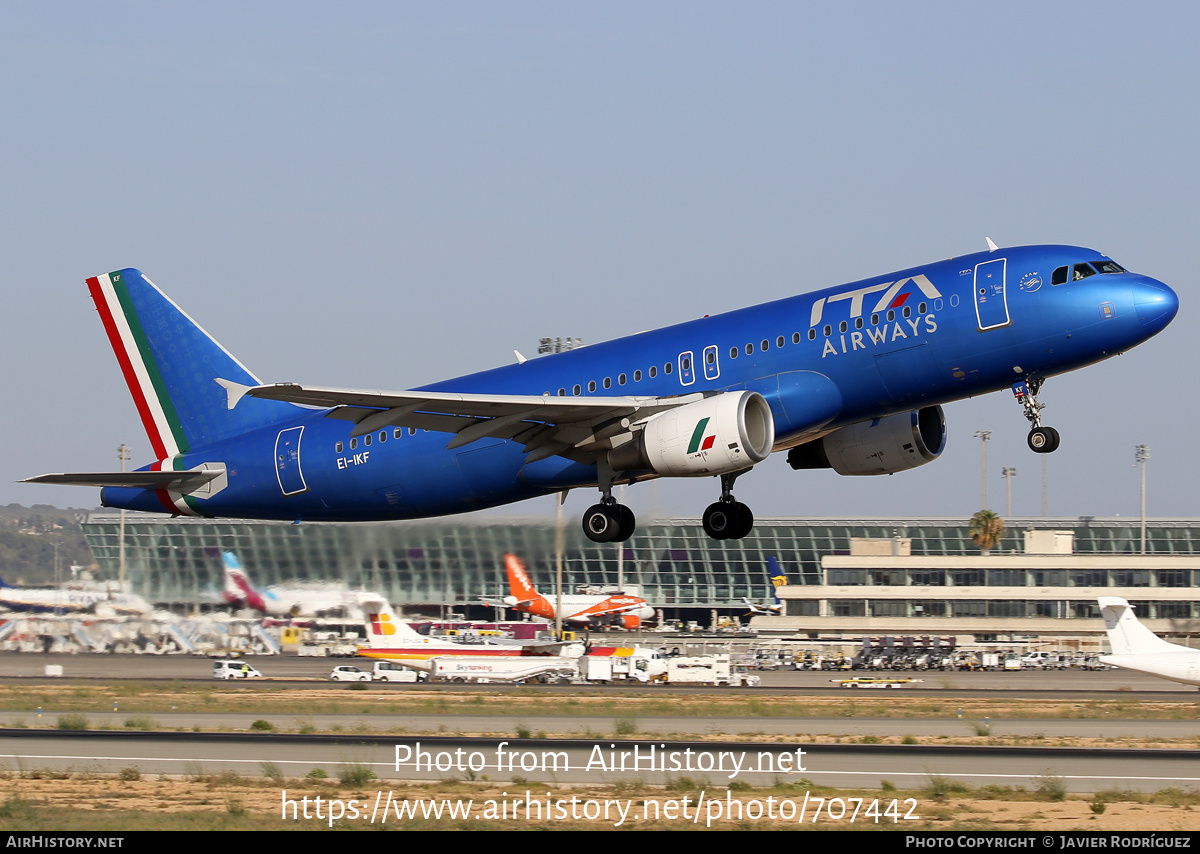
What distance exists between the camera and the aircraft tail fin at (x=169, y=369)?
37.0 meters

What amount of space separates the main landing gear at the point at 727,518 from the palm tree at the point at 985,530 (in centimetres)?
8358

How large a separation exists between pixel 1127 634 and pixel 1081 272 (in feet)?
97.6

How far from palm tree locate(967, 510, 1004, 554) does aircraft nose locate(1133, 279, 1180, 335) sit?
87.2 m

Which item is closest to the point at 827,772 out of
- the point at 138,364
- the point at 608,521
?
the point at 608,521

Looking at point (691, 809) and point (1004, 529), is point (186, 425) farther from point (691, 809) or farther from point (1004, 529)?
point (1004, 529)

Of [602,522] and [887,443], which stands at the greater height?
[887,443]

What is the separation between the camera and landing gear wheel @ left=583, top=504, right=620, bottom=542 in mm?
31453

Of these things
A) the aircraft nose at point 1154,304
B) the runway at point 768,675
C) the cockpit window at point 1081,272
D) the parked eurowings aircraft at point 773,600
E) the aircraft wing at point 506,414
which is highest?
the cockpit window at point 1081,272

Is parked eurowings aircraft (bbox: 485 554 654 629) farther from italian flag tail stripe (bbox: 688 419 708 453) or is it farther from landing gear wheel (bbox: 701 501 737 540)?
italian flag tail stripe (bbox: 688 419 708 453)

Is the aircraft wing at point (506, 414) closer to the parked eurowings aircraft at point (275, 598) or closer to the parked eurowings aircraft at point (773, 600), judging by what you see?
the parked eurowings aircraft at point (275, 598)

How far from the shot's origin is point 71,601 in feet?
205

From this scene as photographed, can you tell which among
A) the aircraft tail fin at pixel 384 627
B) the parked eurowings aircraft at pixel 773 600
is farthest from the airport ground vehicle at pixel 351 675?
the parked eurowings aircraft at pixel 773 600

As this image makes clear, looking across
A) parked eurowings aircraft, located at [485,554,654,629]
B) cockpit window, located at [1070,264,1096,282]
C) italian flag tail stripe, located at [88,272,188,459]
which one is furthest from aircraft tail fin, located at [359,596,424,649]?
cockpit window, located at [1070,264,1096,282]

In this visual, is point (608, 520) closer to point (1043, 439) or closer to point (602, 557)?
point (1043, 439)
